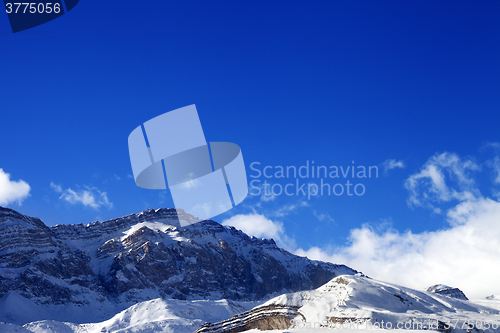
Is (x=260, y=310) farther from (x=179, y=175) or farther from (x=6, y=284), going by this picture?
(x=6, y=284)

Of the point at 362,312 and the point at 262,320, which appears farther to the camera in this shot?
the point at 262,320

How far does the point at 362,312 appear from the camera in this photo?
26.3m

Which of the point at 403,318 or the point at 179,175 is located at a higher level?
the point at 179,175

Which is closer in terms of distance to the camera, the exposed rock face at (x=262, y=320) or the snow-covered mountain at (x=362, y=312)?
the snow-covered mountain at (x=362, y=312)

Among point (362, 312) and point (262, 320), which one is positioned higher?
point (262, 320)

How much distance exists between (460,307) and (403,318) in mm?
12772

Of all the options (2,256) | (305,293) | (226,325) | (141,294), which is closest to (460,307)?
(305,293)

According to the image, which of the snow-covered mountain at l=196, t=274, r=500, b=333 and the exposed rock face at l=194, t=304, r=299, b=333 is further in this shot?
the exposed rock face at l=194, t=304, r=299, b=333

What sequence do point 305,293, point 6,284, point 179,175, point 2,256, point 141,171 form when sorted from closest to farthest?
1. point 305,293
2. point 141,171
3. point 179,175
4. point 6,284
5. point 2,256

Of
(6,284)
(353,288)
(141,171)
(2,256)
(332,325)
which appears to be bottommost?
(332,325)

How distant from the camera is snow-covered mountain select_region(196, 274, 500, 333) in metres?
25.8

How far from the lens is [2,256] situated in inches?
7146

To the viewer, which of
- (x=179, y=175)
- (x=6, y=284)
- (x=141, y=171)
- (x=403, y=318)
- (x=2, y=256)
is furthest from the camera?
(x=2, y=256)

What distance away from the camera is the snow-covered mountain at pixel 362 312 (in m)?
25.8
